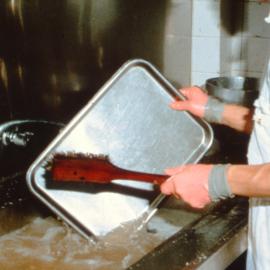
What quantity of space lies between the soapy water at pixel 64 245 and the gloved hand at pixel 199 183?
280mm

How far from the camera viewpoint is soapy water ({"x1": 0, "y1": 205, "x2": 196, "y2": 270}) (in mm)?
1192

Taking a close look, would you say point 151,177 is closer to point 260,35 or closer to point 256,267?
point 256,267

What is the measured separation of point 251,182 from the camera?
0.89m

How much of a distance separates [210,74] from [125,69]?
502 millimetres

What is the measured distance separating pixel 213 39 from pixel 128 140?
571mm

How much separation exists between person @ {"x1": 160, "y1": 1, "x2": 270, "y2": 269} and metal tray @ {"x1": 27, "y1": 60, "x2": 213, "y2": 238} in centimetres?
21

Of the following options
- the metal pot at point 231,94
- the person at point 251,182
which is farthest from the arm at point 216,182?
the metal pot at point 231,94

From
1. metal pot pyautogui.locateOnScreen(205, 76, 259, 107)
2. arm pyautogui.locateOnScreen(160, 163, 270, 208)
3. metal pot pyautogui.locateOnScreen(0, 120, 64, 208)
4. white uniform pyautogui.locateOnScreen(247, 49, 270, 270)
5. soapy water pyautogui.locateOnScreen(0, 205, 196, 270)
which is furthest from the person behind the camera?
metal pot pyautogui.locateOnScreen(0, 120, 64, 208)

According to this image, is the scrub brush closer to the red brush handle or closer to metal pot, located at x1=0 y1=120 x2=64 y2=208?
the red brush handle

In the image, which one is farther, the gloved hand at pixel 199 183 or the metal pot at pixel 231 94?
the metal pot at pixel 231 94

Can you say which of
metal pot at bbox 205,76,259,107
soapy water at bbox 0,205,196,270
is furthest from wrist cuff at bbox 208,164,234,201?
Result: metal pot at bbox 205,76,259,107

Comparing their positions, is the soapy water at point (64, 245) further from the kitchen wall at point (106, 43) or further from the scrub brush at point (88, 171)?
the kitchen wall at point (106, 43)

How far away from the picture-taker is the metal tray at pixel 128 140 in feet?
4.06

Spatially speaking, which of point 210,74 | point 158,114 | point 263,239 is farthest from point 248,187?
point 210,74
